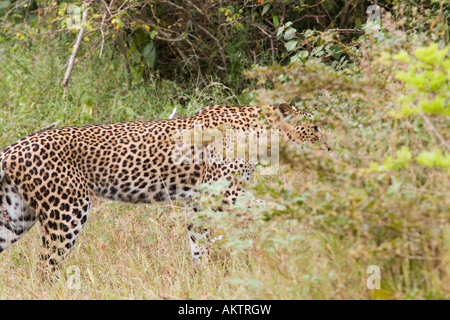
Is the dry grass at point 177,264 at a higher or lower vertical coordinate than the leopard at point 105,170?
lower

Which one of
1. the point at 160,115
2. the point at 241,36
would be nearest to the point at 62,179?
the point at 160,115

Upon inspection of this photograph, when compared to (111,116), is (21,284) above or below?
below

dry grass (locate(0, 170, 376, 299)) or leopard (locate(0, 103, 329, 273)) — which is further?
leopard (locate(0, 103, 329, 273))

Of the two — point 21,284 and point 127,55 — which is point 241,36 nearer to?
point 127,55

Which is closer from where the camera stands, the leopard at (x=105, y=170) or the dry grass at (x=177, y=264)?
the dry grass at (x=177, y=264)

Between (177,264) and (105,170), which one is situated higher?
(105,170)

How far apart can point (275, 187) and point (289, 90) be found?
574 millimetres

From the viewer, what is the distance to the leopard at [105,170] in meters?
5.04

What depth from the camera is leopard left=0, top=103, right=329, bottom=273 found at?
504 cm

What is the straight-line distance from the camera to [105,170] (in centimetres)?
540

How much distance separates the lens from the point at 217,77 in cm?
804
